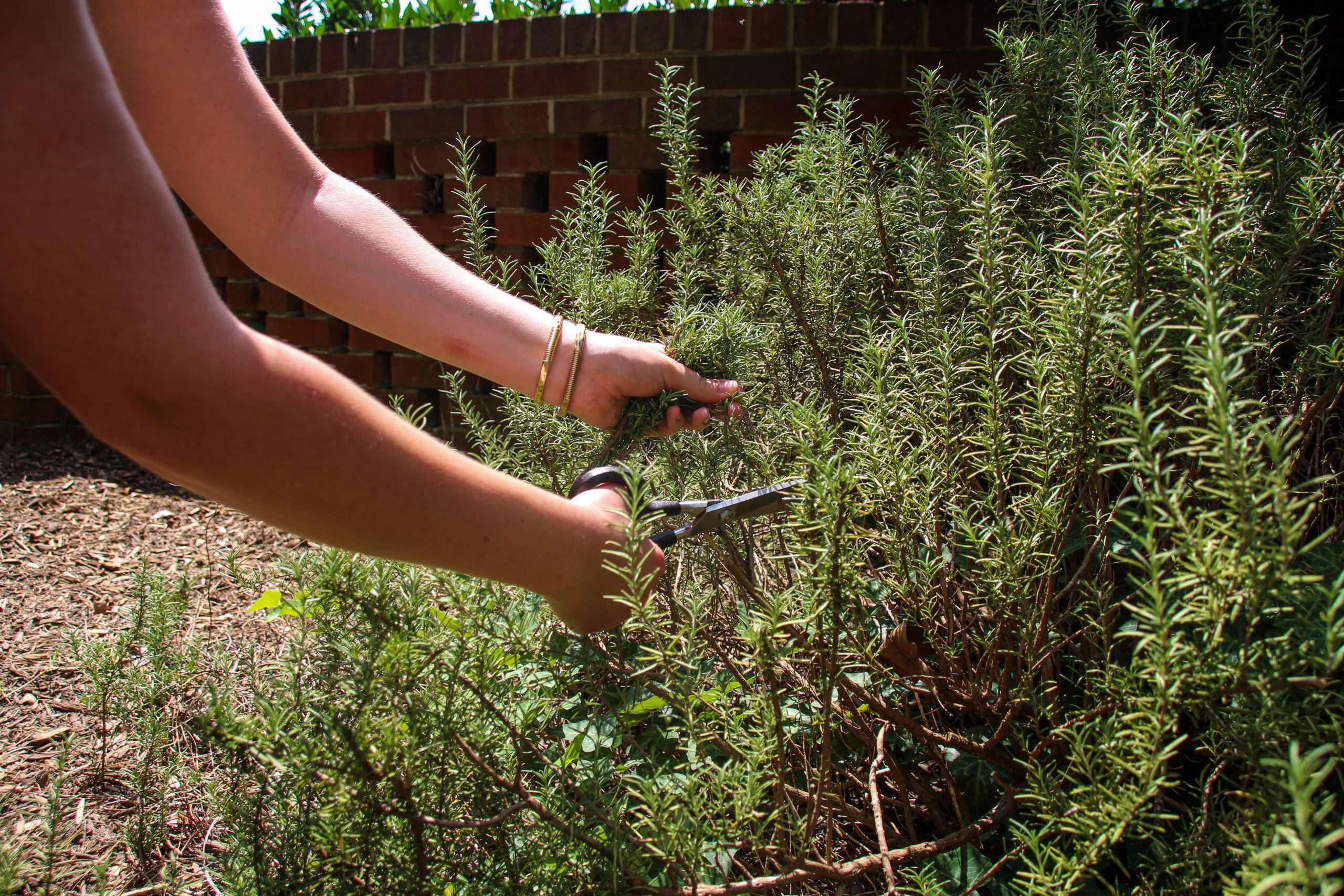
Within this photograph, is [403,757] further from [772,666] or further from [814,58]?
[814,58]

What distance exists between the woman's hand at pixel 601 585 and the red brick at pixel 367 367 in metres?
2.93

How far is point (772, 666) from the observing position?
92cm

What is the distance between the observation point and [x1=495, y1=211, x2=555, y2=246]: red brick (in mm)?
3297

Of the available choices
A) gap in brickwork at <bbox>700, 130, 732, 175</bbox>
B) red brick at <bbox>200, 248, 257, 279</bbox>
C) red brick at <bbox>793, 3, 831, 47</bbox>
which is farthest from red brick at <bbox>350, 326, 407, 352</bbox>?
red brick at <bbox>793, 3, 831, 47</bbox>

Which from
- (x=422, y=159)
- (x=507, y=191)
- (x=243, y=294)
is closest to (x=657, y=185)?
(x=507, y=191)

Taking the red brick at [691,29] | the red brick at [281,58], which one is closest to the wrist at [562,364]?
the red brick at [691,29]

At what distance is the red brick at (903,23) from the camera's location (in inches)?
107

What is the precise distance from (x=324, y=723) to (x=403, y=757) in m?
0.17

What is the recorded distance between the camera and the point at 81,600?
2.57 metres

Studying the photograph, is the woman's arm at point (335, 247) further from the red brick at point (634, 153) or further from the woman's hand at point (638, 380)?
the red brick at point (634, 153)

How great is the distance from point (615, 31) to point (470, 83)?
0.72 m

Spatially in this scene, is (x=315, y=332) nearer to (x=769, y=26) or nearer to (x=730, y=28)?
(x=730, y=28)

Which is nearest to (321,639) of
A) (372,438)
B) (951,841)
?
(372,438)

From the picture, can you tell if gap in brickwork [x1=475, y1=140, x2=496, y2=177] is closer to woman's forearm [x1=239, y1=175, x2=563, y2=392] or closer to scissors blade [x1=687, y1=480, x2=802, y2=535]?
woman's forearm [x1=239, y1=175, x2=563, y2=392]
